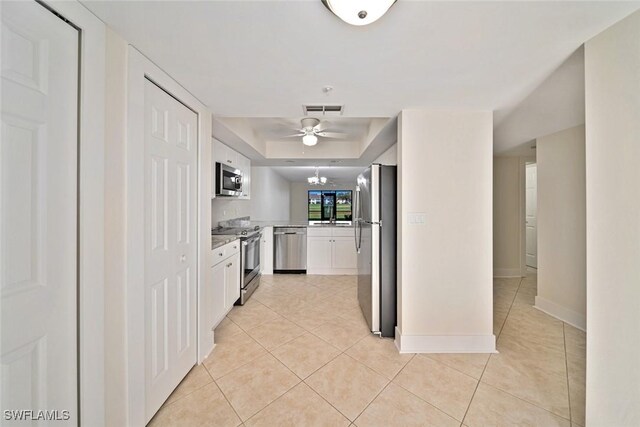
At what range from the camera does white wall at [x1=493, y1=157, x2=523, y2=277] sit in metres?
4.07

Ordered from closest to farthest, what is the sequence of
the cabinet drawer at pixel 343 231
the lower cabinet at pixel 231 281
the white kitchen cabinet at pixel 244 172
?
the lower cabinet at pixel 231 281
the white kitchen cabinet at pixel 244 172
the cabinet drawer at pixel 343 231

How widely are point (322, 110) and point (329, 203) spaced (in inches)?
284

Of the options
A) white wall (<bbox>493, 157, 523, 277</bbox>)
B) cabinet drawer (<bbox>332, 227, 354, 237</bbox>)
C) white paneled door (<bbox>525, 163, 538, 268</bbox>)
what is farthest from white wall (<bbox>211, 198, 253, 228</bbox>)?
white paneled door (<bbox>525, 163, 538, 268</bbox>)

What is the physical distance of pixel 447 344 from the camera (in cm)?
205

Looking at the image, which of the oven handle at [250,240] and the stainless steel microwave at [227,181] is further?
the oven handle at [250,240]

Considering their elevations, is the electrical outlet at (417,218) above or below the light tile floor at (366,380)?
above

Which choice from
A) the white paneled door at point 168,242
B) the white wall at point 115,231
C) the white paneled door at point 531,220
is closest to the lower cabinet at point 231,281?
the white paneled door at point 168,242

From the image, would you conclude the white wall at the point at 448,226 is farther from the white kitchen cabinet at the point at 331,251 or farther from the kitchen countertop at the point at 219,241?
the white kitchen cabinet at the point at 331,251

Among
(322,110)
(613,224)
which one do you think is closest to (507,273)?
(613,224)

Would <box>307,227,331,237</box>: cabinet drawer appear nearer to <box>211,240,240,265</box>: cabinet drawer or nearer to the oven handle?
the oven handle

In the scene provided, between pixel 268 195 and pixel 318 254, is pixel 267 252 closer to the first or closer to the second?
pixel 318 254

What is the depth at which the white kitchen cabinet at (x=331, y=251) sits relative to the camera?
4.35m

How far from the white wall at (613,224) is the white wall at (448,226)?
2.75 ft

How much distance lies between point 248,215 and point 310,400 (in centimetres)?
392
